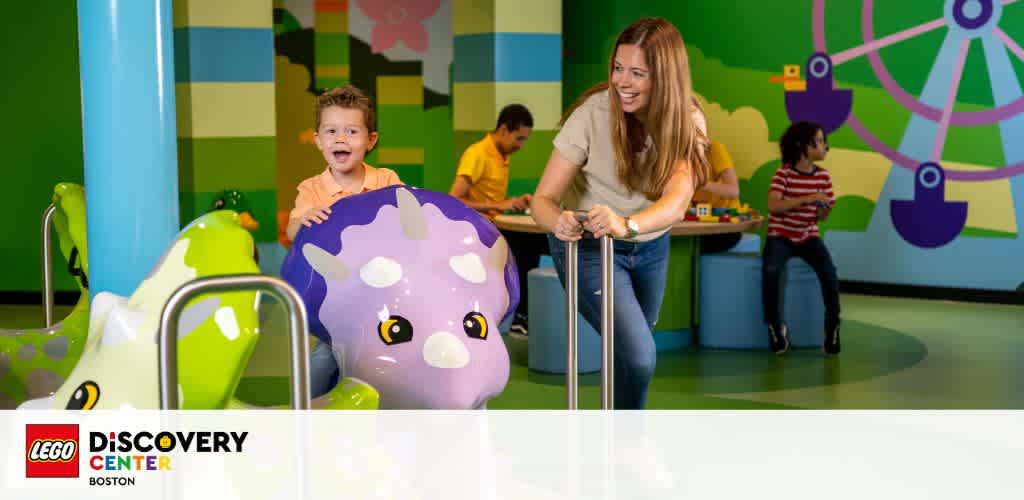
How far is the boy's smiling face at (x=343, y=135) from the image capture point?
375 centimetres

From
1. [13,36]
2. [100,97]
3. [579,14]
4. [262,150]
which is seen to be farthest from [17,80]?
[100,97]

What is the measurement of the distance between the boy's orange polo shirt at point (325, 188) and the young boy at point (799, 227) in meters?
3.94

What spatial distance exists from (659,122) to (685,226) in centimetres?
329

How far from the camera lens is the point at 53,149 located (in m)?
9.48

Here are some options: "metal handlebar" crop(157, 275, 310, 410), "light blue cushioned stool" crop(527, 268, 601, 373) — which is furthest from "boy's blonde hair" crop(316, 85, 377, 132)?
"light blue cushioned stool" crop(527, 268, 601, 373)

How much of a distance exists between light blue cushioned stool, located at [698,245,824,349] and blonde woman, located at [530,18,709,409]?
11.5 feet

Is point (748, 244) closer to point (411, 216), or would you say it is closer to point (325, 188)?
point (325, 188)

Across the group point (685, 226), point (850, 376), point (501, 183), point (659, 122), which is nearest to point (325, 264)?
point (659, 122)
